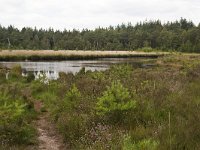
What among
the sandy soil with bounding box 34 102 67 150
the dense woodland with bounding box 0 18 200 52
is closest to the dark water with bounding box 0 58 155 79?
the sandy soil with bounding box 34 102 67 150

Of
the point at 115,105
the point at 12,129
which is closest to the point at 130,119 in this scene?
the point at 115,105

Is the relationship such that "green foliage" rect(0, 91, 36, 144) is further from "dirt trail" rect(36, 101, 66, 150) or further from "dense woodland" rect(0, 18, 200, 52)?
"dense woodland" rect(0, 18, 200, 52)

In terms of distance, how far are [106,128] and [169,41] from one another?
11878 cm

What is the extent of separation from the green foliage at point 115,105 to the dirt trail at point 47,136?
4.78 ft

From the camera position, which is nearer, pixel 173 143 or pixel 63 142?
pixel 173 143

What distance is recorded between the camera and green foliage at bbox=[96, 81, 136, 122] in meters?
10.1

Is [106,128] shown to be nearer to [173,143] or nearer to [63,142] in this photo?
[63,142]

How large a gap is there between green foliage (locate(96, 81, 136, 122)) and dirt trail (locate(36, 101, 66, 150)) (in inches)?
57.4

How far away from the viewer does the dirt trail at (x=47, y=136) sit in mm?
9516

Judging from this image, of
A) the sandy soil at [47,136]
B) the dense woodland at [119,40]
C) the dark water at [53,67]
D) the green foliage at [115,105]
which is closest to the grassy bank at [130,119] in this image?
the green foliage at [115,105]

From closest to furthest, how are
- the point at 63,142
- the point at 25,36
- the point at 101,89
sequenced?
the point at 63,142 < the point at 101,89 < the point at 25,36

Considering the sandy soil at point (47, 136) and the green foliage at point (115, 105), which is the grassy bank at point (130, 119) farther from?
the sandy soil at point (47, 136)

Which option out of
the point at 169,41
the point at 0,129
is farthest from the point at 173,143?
the point at 169,41

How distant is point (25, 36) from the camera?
465ft
